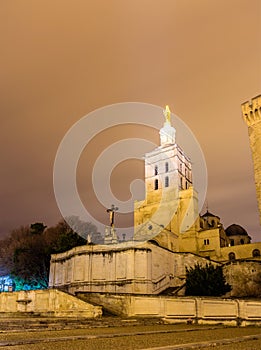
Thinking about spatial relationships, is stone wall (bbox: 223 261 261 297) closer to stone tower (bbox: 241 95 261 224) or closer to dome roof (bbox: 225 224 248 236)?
stone tower (bbox: 241 95 261 224)

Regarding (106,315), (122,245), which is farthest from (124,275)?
(106,315)

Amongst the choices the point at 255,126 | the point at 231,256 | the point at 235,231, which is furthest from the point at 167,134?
the point at 255,126

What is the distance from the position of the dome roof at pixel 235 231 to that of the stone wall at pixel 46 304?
47.0m

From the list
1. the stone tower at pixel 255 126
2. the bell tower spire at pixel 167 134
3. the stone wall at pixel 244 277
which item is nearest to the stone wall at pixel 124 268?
the stone wall at pixel 244 277

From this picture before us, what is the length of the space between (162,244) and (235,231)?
20813 millimetres

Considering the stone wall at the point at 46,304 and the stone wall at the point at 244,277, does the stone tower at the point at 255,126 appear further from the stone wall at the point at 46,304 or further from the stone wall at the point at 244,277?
the stone wall at the point at 46,304

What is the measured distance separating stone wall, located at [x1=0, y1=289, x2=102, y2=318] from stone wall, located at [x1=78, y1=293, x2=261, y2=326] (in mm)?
1561

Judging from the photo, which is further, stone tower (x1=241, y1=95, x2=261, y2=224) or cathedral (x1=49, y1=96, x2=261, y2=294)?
cathedral (x1=49, y1=96, x2=261, y2=294)

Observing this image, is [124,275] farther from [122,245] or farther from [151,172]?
[151,172]

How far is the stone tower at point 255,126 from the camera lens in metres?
32.2

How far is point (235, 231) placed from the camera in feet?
208

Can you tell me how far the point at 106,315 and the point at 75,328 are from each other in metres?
6.21

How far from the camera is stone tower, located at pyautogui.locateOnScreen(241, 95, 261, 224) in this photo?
32.2 metres

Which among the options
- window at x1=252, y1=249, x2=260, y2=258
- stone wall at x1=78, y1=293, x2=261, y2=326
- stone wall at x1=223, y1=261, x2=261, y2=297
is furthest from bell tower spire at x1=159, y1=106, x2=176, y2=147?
stone wall at x1=78, y1=293, x2=261, y2=326
